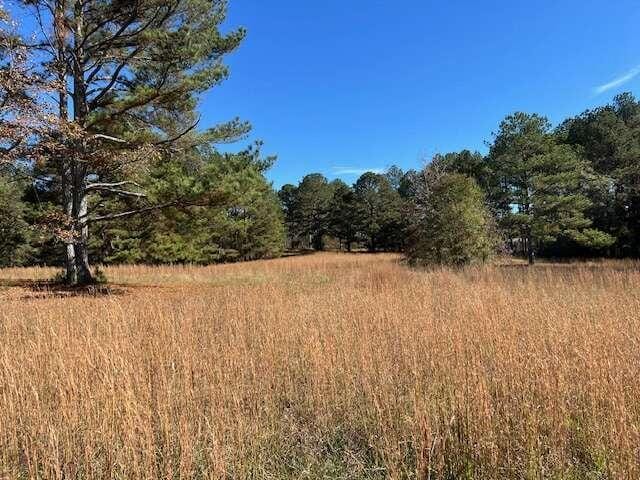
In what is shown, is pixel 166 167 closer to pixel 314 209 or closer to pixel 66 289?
pixel 66 289

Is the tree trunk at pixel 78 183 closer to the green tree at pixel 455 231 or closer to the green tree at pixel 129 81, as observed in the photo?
the green tree at pixel 129 81

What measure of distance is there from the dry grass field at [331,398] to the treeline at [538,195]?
1095cm

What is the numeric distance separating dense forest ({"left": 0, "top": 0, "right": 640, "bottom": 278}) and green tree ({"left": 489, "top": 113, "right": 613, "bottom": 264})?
3.4 inches

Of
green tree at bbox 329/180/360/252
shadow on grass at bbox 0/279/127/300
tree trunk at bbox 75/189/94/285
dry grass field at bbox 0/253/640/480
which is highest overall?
green tree at bbox 329/180/360/252

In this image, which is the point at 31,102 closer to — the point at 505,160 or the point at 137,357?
the point at 137,357

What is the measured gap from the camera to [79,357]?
12.5 ft

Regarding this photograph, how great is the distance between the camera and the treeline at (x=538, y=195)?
16219mm

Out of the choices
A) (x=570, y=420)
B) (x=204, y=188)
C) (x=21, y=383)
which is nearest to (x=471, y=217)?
(x=204, y=188)

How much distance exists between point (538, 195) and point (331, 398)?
85.2ft

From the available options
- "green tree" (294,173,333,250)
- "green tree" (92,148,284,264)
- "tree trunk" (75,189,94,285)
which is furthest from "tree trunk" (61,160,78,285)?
"green tree" (294,173,333,250)

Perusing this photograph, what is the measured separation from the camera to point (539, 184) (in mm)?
24281

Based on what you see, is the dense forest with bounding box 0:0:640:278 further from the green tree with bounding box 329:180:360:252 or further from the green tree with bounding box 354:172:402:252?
the green tree with bounding box 329:180:360:252

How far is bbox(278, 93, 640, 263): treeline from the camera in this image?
53.2ft

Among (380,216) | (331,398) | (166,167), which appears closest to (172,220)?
(166,167)
